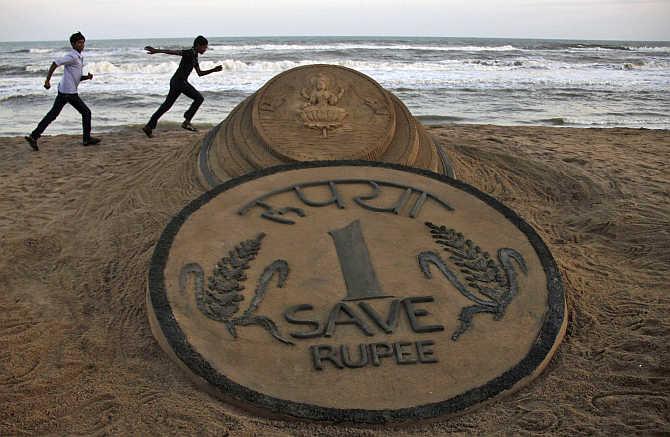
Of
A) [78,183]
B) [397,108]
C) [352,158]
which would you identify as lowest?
[78,183]

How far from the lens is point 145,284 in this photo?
296 centimetres

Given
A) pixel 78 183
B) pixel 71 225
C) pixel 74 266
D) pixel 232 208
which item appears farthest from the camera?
pixel 78 183

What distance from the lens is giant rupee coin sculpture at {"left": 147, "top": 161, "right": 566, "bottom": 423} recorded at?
212 centimetres

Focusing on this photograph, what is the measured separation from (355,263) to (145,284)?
109cm

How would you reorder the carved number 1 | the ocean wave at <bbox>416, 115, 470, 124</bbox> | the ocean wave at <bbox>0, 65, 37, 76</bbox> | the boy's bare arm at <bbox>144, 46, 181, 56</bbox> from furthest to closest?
the ocean wave at <bbox>0, 65, 37, 76</bbox> → the ocean wave at <bbox>416, 115, 470, 124</bbox> → the boy's bare arm at <bbox>144, 46, 181, 56</bbox> → the carved number 1

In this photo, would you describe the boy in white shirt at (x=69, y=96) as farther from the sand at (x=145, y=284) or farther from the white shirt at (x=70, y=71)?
the sand at (x=145, y=284)

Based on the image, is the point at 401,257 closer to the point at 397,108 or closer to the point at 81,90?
the point at 397,108

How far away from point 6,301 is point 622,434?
273 cm

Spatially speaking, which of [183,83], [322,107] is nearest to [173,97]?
[183,83]

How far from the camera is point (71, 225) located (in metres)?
3.73

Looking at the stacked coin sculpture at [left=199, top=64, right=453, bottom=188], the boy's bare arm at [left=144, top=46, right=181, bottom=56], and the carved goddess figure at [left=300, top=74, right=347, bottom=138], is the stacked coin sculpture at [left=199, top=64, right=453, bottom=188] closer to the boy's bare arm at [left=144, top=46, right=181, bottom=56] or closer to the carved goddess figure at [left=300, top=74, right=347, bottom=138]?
the carved goddess figure at [left=300, top=74, right=347, bottom=138]

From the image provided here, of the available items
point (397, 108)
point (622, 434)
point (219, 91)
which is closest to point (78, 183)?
point (397, 108)

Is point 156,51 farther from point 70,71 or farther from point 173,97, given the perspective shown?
point 70,71

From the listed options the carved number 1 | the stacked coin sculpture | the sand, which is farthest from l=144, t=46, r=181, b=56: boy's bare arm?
the carved number 1
